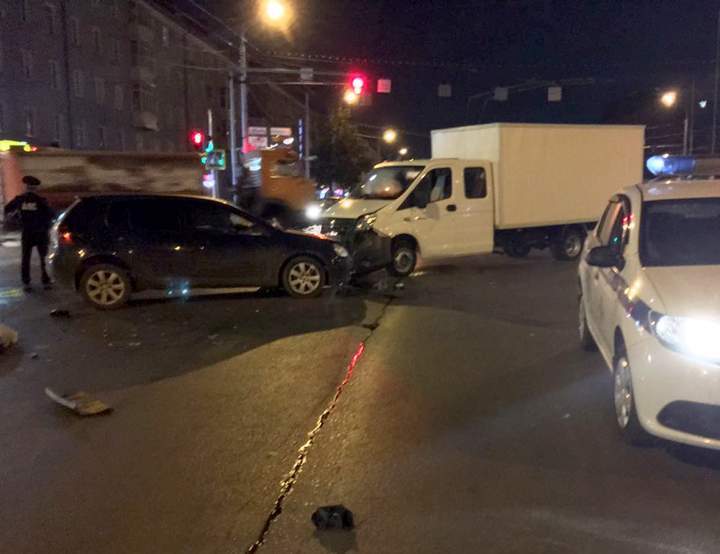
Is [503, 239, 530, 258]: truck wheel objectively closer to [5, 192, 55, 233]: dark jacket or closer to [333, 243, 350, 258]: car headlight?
[333, 243, 350, 258]: car headlight

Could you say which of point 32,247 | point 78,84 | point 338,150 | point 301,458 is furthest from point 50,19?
point 301,458

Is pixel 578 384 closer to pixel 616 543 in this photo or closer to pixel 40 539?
pixel 616 543

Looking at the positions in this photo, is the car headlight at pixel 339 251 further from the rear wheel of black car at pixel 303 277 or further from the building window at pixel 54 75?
the building window at pixel 54 75

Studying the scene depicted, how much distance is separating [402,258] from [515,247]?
3395 mm

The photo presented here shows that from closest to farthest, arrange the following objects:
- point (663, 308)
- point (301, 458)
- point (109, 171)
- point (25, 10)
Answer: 1. point (663, 308)
2. point (301, 458)
3. point (109, 171)
4. point (25, 10)

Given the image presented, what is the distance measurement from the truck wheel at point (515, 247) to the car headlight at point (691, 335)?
11435mm

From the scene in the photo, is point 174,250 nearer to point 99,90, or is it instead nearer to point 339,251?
point 339,251

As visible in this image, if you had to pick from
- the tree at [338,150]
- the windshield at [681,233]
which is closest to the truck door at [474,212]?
the windshield at [681,233]

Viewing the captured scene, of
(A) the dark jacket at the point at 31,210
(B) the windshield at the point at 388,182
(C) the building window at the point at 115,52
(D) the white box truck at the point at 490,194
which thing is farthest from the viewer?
(C) the building window at the point at 115,52

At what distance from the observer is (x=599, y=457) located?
5219mm

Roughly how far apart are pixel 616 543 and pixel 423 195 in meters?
10.7

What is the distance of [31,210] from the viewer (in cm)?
1250

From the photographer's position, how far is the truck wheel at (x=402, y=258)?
14008 millimetres

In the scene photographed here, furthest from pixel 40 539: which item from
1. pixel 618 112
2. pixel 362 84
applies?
pixel 618 112
